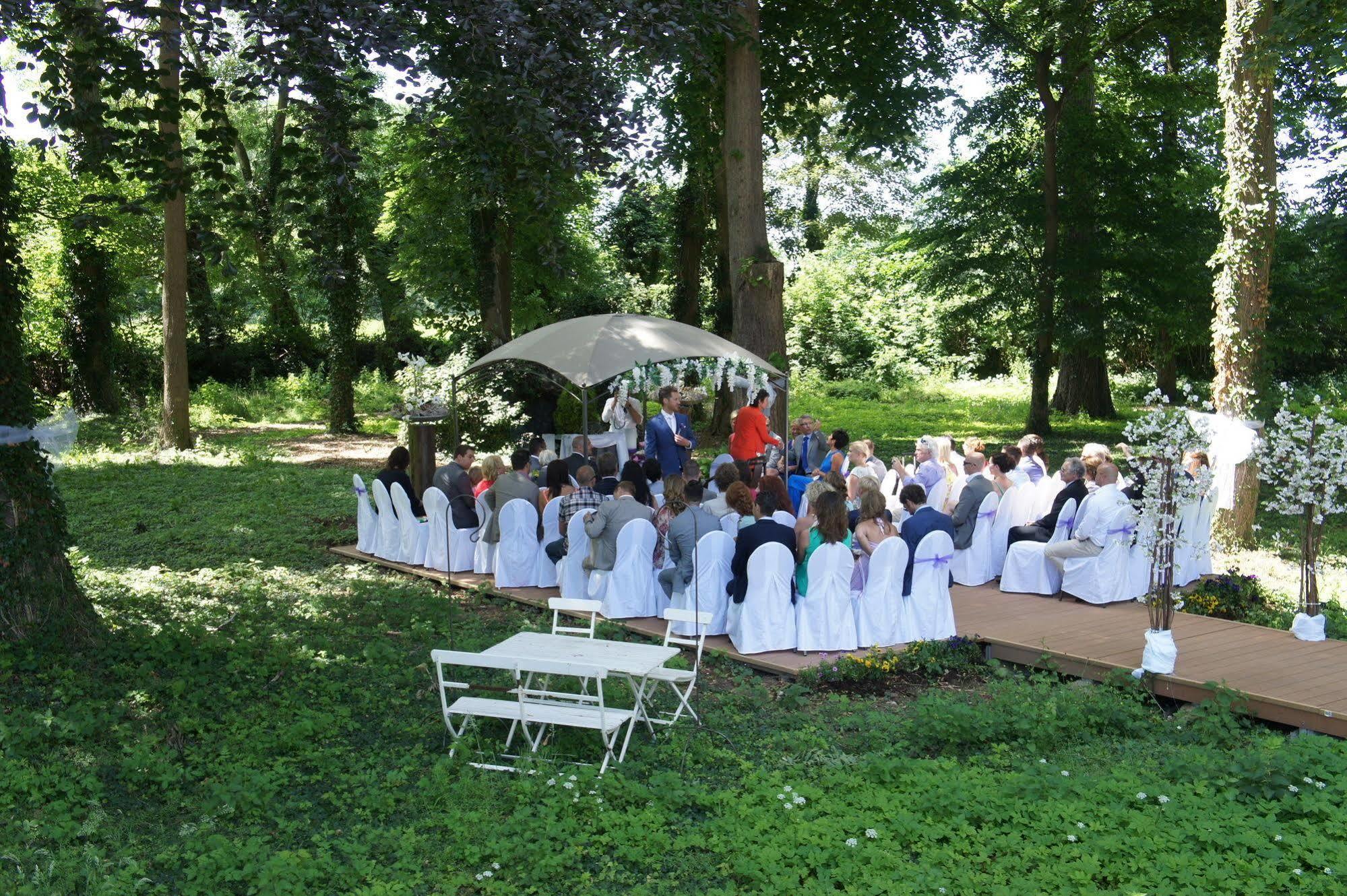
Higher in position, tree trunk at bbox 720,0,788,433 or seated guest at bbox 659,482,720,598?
tree trunk at bbox 720,0,788,433

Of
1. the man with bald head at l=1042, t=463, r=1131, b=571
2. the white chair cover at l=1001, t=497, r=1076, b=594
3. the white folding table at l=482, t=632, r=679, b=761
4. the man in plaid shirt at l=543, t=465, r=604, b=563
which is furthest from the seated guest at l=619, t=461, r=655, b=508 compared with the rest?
the white folding table at l=482, t=632, r=679, b=761

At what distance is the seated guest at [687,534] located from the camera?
28.1 ft

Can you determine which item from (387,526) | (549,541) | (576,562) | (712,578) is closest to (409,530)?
(387,526)

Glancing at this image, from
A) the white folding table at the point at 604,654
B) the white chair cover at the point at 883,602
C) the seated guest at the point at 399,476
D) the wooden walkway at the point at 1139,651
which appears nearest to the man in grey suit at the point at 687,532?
the wooden walkway at the point at 1139,651

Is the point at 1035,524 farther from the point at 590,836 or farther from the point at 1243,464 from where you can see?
the point at 590,836

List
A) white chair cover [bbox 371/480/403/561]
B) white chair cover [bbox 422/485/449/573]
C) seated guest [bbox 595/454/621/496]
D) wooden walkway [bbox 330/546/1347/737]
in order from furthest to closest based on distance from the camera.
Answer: white chair cover [bbox 371/480/403/561], white chair cover [bbox 422/485/449/573], seated guest [bbox 595/454/621/496], wooden walkway [bbox 330/546/1347/737]

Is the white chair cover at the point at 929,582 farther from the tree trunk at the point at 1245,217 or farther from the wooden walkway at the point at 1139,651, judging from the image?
the tree trunk at the point at 1245,217

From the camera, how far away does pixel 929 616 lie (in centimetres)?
848

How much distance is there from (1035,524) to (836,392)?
2140 cm

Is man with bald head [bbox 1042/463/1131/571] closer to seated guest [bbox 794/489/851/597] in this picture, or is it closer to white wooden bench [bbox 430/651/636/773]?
seated guest [bbox 794/489/851/597]

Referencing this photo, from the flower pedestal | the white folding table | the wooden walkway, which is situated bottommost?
the wooden walkway

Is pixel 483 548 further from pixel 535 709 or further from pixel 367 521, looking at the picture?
pixel 535 709

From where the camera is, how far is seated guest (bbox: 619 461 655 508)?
35.7 ft

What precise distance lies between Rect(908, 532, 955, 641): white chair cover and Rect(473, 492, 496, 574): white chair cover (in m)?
4.20
